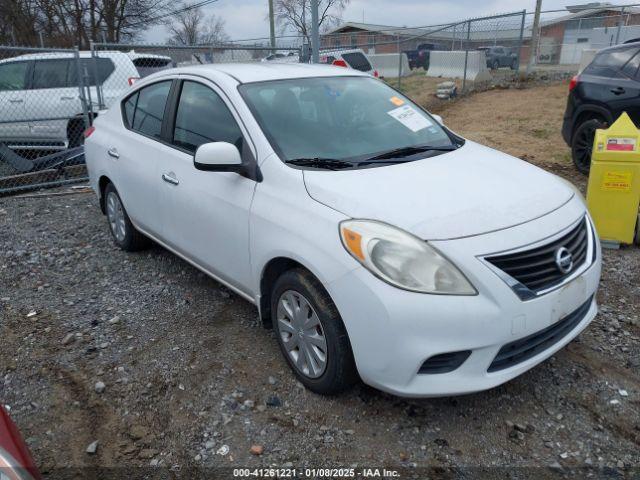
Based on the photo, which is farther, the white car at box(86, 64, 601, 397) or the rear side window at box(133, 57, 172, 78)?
the rear side window at box(133, 57, 172, 78)

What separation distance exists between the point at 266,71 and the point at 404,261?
2.00 m

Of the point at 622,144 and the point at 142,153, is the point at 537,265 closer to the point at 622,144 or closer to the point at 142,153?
the point at 622,144

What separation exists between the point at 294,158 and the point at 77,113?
696 centimetres

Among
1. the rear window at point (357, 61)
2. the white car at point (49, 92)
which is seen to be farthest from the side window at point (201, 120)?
the rear window at point (357, 61)

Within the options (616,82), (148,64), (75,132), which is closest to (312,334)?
(616,82)

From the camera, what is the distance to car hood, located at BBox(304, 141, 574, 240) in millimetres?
2479

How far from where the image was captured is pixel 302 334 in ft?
9.28

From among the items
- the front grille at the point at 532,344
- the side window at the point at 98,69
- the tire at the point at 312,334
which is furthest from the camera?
the side window at the point at 98,69

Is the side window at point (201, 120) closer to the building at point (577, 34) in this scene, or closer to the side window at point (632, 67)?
the side window at point (632, 67)

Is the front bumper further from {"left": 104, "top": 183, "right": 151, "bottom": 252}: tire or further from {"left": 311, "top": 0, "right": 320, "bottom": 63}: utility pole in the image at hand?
{"left": 311, "top": 0, "right": 320, "bottom": 63}: utility pole

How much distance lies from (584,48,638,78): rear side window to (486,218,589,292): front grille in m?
5.19

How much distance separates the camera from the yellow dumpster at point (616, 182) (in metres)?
4.47

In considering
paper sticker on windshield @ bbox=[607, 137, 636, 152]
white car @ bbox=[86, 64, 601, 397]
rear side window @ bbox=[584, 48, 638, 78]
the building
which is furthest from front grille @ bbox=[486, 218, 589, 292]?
the building

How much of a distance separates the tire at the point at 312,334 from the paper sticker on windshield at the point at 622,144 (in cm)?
328
